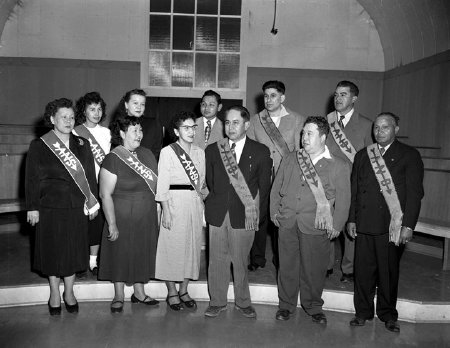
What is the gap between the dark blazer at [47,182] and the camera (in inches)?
111

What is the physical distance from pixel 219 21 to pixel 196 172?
517 centimetres

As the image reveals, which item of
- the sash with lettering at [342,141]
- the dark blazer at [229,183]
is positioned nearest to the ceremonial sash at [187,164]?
the dark blazer at [229,183]

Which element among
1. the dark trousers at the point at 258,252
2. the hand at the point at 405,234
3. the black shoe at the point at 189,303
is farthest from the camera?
the dark trousers at the point at 258,252

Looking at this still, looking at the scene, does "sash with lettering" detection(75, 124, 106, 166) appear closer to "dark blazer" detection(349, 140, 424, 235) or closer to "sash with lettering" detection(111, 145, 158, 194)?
"sash with lettering" detection(111, 145, 158, 194)

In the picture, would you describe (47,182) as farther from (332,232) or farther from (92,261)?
(332,232)

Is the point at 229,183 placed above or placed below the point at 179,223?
above

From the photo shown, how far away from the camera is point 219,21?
7.43 meters

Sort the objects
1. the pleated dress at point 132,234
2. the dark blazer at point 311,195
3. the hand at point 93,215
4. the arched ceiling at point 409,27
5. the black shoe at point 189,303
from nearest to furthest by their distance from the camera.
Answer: the dark blazer at point 311,195 < the pleated dress at point 132,234 < the hand at point 93,215 < the black shoe at point 189,303 < the arched ceiling at point 409,27

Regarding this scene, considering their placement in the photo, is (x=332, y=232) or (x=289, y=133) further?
(x=289, y=133)

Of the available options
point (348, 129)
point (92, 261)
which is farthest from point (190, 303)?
point (348, 129)

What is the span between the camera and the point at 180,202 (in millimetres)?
2953

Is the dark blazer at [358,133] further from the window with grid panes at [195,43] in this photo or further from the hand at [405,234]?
the window with grid panes at [195,43]

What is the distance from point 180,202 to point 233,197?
0.36 metres

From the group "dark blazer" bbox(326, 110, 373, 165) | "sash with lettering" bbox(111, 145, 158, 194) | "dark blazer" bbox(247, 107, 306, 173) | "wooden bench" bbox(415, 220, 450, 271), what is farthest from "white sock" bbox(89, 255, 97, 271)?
"wooden bench" bbox(415, 220, 450, 271)
